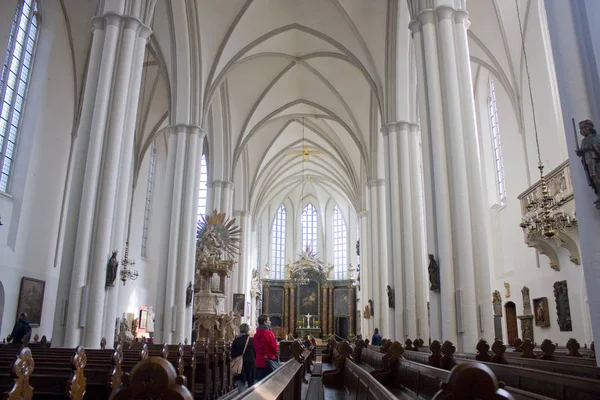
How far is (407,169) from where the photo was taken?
13695mm

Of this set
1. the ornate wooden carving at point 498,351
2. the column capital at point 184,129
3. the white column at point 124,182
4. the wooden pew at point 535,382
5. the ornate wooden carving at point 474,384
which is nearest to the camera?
the ornate wooden carving at point 474,384

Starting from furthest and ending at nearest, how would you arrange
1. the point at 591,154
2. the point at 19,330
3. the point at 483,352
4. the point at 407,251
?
the point at 407,251, the point at 19,330, the point at 483,352, the point at 591,154

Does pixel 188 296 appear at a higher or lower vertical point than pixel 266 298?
lower

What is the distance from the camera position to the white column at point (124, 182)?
356 inches

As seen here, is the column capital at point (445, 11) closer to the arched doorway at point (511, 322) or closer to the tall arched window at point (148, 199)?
the arched doorway at point (511, 322)

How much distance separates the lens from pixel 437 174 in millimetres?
9164

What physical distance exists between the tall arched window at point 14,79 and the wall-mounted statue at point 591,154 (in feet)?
41.9

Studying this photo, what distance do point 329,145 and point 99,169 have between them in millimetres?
19752

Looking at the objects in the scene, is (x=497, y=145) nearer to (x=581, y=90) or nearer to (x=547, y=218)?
(x=547, y=218)

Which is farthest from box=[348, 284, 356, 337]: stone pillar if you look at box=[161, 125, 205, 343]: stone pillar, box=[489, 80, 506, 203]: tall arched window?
box=[161, 125, 205, 343]: stone pillar

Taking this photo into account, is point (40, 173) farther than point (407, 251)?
Yes

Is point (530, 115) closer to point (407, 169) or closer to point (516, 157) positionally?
point (516, 157)

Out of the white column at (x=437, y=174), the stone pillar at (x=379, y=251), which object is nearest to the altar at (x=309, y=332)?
the stone pillar at (x=379, y=251)

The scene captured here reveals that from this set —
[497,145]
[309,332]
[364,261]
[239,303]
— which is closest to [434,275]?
[497,145]
